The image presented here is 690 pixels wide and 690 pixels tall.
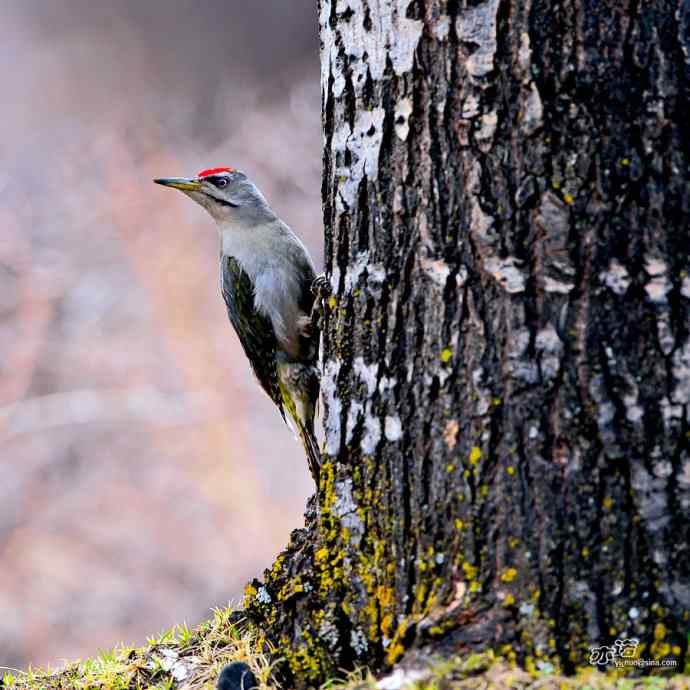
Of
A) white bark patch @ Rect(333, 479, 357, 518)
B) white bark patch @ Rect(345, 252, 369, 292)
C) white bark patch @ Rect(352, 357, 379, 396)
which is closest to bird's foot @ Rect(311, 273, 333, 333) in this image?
white bark patch @ Rect(345, 252, 369, 292)

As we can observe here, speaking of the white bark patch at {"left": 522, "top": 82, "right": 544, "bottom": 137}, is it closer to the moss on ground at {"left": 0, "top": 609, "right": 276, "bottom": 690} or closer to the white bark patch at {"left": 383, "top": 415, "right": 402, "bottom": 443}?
the white bark patch at {"left": 383, "top": 415, "right": 402, "bottom": 443}

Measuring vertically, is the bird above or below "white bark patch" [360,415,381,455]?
below

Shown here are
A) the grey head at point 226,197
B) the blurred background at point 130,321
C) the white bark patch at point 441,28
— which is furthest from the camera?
the blurred background at point 130,321

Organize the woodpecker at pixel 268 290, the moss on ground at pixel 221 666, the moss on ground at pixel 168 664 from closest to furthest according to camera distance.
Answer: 1. the moss on ground at pixel 221 666
2. the moss on ground at pixel 168 664
3. the woodpecker at pixel 268 290

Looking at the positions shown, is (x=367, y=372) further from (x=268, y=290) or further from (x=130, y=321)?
(x=130, y=321)

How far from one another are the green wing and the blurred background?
11.5ft

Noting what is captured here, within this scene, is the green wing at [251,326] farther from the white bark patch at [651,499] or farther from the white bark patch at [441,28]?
the white bark patch at [651,499]

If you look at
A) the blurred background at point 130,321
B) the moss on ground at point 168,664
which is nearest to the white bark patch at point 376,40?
the moss on ground at point 168,664

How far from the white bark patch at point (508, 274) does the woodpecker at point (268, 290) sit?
1794mm

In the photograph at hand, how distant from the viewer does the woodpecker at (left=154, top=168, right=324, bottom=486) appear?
412 centimetres

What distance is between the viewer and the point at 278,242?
13.9 ft

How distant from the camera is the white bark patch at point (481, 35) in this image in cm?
227

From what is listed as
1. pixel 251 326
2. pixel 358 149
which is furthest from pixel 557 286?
pixel 251 326

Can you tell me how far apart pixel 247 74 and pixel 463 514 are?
6182mm
